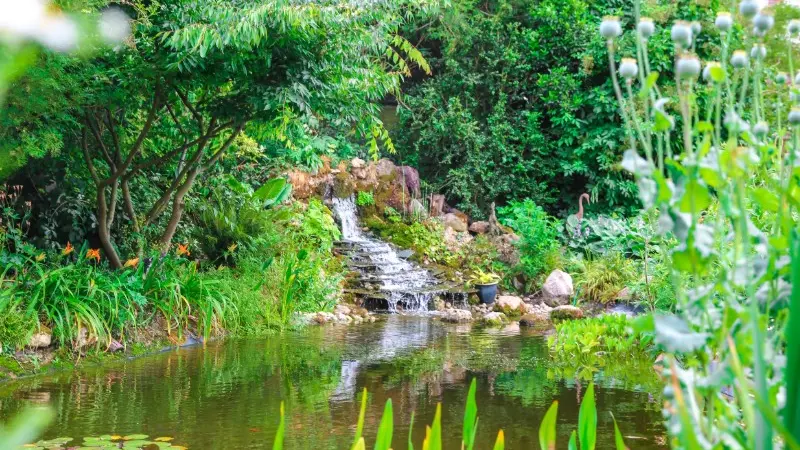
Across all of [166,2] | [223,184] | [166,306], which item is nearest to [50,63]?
[166,2]

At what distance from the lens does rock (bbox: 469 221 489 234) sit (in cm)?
1280

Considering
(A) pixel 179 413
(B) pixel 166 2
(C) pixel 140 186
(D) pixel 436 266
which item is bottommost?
(A) pixel 179 413

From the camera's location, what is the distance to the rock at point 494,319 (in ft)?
29.4

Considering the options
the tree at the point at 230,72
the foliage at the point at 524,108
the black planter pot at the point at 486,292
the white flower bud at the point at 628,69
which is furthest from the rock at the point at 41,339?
the foliage at the point at 524,108

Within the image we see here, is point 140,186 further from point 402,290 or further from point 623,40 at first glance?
point 623,40

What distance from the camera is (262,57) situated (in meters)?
6.18

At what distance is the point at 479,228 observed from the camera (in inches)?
505

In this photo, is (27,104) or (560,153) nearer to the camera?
(27,104)

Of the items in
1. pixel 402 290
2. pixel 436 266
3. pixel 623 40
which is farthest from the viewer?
pixel 623 40

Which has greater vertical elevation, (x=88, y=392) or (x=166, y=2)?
(x=166, y=2)

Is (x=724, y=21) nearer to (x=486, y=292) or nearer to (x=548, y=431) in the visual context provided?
(x=548, y=431)

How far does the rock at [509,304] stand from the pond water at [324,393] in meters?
2.44

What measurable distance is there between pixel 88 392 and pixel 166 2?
319 cm

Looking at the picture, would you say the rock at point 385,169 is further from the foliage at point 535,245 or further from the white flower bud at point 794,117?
the white flower bud at point 794,117
